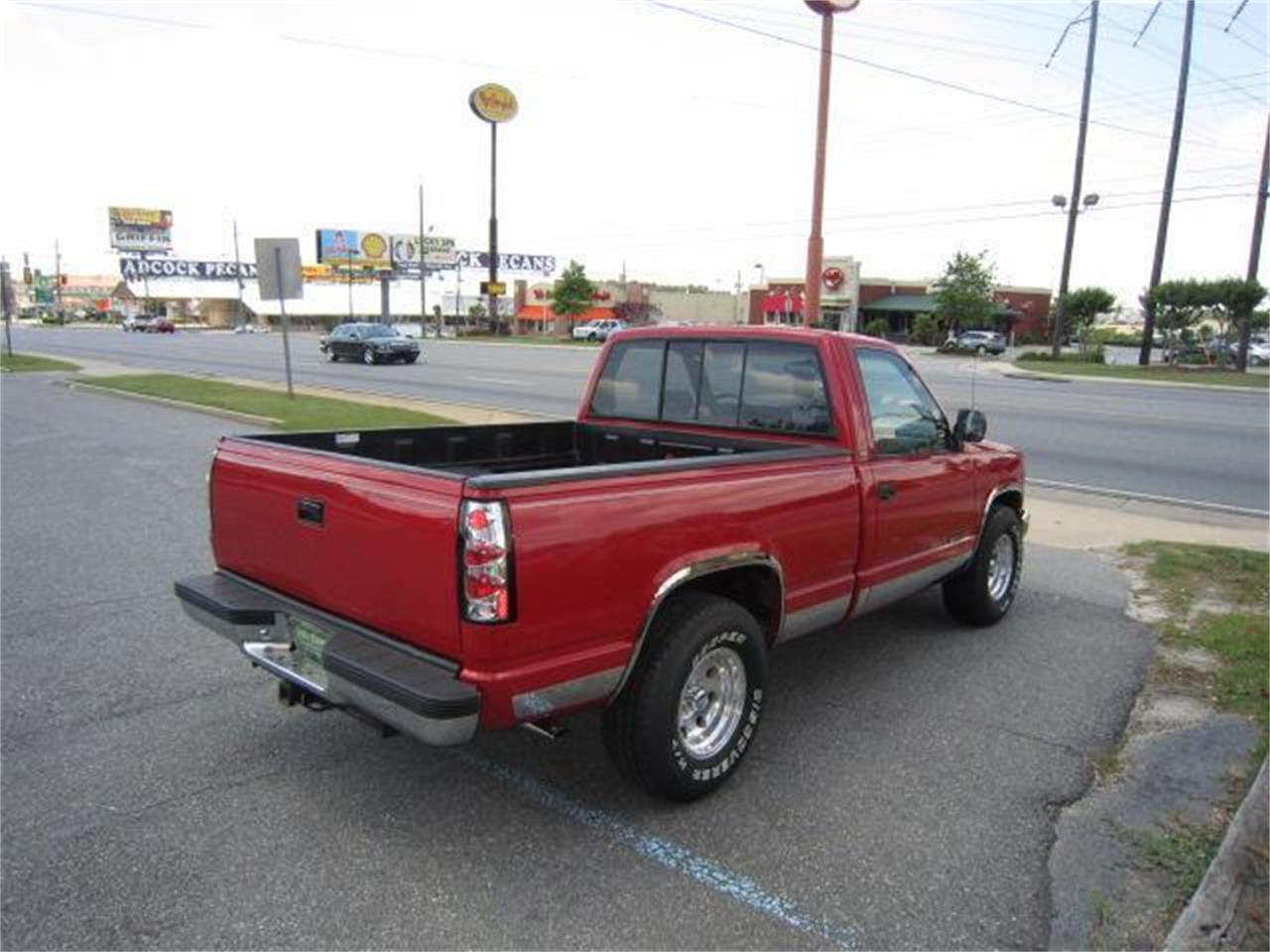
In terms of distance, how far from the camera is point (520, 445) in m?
5.50

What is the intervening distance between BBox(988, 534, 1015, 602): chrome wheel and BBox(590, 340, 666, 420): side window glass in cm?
237

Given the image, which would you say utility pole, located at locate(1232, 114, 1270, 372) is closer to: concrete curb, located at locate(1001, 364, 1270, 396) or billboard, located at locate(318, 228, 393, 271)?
concrete curb, located at locate(1001, 364, 1270, 396)

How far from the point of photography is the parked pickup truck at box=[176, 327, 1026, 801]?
2.97 m

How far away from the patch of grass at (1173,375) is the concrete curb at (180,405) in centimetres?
3022

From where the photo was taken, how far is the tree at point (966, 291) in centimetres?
5966

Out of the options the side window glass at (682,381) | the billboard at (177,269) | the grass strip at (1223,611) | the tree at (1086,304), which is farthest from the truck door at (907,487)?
the billboard at (177,269)

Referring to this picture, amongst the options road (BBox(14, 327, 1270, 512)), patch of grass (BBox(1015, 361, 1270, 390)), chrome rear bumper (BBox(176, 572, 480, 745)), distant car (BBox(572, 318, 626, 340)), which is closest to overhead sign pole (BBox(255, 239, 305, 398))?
road (BBox(14, 327, 1270, 512))

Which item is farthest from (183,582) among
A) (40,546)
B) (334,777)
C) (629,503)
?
(40,546)

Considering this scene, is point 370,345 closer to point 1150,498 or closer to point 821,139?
point 821,139

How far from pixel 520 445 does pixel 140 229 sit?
5583 inches

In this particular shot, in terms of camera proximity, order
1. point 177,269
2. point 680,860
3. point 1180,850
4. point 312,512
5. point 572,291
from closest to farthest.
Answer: point 680,860
point 1180,850
point 312,512
point 572,291
point 177,269

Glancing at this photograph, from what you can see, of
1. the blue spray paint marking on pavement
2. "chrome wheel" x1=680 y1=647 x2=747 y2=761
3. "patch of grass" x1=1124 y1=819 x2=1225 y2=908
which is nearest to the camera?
the blue spray paint marking on pavement

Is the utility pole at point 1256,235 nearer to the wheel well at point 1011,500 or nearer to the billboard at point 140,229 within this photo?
the wheel well at point 1011,500

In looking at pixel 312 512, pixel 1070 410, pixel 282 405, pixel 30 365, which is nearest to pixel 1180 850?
pixel 312 512
